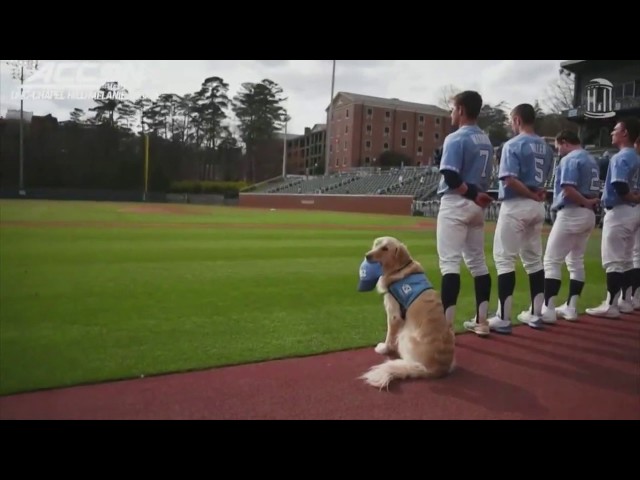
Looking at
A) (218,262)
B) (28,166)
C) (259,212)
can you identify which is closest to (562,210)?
(218,262)

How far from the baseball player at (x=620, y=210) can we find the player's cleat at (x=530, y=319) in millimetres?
1022

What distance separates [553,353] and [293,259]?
513cm

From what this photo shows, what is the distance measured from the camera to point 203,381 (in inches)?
115

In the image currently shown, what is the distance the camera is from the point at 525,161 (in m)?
4.18

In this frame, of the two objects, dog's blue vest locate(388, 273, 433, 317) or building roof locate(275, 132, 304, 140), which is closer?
dog's blue vest locate(388, 273, 433, 317)

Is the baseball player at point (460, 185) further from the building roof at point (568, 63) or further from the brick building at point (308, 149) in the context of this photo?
the brick building at point (308, 149)

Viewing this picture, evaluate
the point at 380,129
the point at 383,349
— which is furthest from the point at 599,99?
Result: the point at 383,349

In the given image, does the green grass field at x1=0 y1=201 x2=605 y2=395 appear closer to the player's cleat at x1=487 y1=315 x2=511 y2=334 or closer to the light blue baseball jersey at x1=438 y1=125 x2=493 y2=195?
the player's cleat at x1=487 y1=315 x2=511 y2=334

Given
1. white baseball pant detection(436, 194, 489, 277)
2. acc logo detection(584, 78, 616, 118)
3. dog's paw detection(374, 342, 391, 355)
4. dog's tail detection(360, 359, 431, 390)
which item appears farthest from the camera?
acc logo detection(584, 78, 616, 118)

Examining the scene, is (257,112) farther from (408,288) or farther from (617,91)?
(617,91)

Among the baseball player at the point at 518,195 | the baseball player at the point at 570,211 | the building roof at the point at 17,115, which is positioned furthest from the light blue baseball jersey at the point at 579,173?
the building roof at the point at 17,115

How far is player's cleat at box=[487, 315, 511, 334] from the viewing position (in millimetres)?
4254

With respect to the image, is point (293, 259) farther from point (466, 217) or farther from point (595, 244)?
point (595, 244)

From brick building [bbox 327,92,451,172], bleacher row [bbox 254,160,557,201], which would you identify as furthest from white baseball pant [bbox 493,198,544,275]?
brick building [bbox 327,92,451,172]
